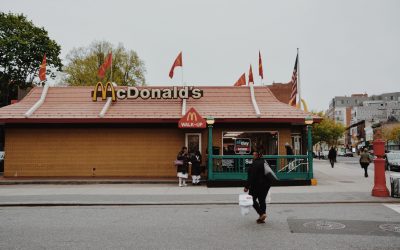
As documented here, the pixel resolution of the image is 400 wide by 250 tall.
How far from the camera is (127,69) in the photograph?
169 feet

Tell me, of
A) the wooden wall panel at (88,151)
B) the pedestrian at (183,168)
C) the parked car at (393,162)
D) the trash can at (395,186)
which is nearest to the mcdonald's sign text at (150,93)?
the wooden wall panel at (88,151)

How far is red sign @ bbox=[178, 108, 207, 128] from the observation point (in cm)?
1705

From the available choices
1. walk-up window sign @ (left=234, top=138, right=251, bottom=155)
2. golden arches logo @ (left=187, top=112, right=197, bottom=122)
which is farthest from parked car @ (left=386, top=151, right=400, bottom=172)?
golden arches logo @ (left=187, top=112, right=197, bottom=122)

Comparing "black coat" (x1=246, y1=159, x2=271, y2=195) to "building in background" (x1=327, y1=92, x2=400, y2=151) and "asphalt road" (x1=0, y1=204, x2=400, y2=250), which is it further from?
"building in background" (x1=327, y1=92, x2=400, y2=151)

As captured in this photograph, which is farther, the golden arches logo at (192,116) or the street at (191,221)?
the golden arches logo at (192,116)

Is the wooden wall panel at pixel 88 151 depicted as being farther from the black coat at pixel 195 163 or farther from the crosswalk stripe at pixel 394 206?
the crosswalk stripe at pixel 394 206

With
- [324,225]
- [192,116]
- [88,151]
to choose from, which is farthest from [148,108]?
[324,225]

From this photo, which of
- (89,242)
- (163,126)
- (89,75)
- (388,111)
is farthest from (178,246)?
(388,111)

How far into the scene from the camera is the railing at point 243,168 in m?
16.3

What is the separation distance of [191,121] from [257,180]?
28.9 ft

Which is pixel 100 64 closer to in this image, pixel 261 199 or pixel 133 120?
pixel 133 120

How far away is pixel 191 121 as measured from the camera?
17.1m

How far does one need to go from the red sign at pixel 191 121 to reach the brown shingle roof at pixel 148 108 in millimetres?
1197

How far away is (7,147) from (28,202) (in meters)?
8.36
